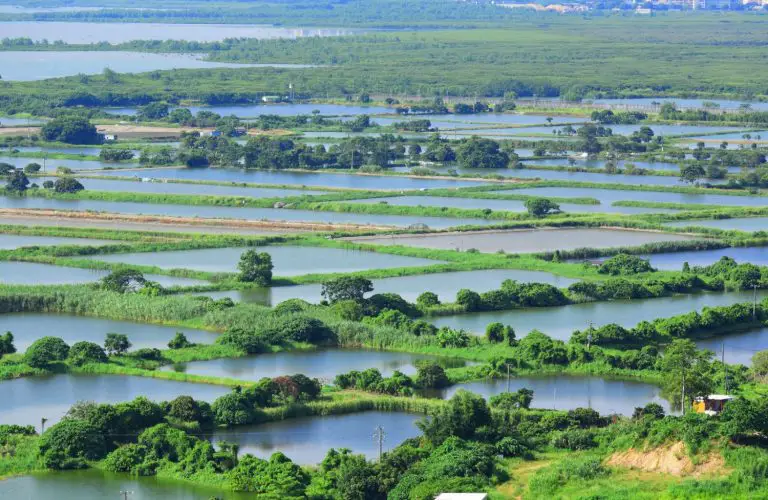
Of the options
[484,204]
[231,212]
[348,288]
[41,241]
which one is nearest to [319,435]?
[348,288]

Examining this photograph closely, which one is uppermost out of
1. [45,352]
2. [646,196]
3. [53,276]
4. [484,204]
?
[45,352]

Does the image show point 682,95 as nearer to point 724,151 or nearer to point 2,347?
point 724,151

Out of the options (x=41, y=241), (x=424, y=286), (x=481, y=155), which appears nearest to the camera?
(x=424, y=286)

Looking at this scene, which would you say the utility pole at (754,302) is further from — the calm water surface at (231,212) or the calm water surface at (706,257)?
the calm water surface at (231,212)

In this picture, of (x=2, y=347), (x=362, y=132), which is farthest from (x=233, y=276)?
(x=362, y=132)

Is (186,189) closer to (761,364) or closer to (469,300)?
(469,300)
